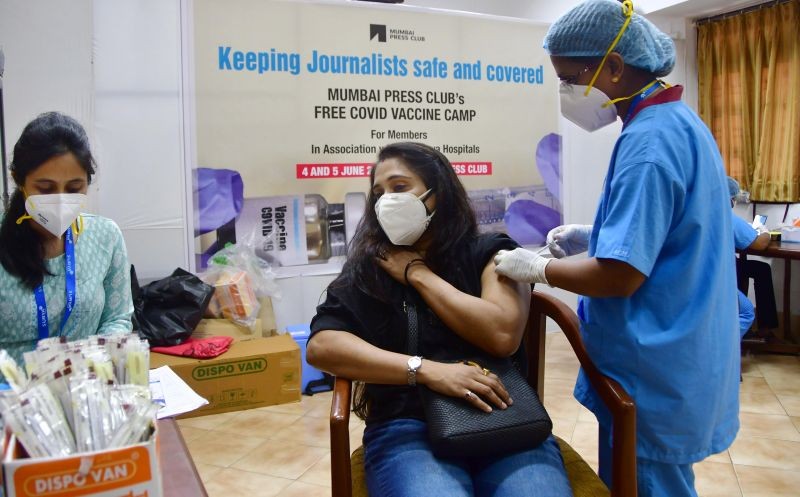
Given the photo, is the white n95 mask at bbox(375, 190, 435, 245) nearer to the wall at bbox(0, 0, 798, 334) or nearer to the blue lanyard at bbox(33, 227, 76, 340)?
the blue lanyard at bbox(33, 227, 76, 340)

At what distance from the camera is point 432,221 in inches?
61.5

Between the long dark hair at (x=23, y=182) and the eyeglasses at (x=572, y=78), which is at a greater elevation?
the eyeglasses at (x=572, y=78)

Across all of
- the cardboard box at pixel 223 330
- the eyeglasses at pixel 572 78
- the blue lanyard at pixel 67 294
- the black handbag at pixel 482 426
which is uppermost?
the eyeglasses at pixel 572 78

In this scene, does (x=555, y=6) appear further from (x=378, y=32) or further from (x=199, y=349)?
(x=199, y=349)

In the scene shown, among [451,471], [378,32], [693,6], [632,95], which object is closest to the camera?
[451,471]

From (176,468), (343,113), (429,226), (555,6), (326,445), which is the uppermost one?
(555,6)

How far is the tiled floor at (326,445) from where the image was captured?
2.23 metres

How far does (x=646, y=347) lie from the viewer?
1174 mm

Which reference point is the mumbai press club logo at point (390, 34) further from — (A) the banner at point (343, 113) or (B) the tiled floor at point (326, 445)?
(B) the tiled floor at point (326, 445)

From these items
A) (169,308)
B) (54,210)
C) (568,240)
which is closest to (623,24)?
(568,240)

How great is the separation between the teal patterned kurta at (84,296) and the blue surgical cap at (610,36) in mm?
1336

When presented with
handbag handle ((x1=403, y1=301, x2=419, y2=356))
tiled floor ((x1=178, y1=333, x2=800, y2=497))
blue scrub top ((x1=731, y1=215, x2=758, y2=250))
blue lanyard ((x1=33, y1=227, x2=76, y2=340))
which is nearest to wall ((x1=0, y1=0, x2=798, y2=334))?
tiled floor ((x1=178, y1=333, x2=800, y2=497))

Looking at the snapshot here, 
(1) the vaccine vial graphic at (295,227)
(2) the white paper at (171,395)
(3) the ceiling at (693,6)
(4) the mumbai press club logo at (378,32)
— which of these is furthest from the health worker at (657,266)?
(3) the ceiling at (693,6)

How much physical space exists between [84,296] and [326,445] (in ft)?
4.56
